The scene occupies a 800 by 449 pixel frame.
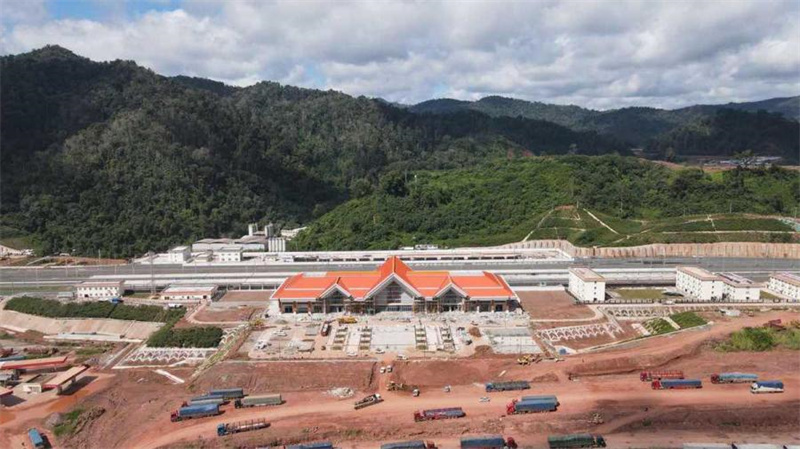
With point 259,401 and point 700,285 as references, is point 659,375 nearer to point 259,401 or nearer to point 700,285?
point 700,285

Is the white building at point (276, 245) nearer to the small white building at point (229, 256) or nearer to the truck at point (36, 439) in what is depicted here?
the small white building at point (229, 256)

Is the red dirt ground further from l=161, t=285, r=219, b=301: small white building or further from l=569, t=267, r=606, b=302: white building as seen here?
l=161, t=285, r=219, b=301: small white building

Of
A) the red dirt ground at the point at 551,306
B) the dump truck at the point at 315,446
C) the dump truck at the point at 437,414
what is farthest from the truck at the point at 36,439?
the red dirt ground at the point at 551,306

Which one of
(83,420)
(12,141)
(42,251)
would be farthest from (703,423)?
(12,141)

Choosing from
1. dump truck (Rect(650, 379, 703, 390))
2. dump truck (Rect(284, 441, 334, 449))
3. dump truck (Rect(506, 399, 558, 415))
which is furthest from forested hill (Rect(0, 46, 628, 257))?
dump truck (Rect(650, 379, 703, 390))

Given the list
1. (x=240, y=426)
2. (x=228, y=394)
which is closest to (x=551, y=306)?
(x=228, y=394)
